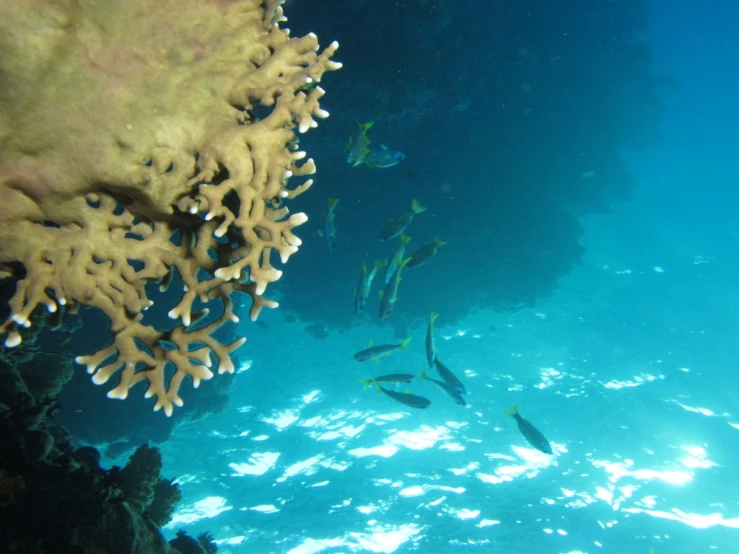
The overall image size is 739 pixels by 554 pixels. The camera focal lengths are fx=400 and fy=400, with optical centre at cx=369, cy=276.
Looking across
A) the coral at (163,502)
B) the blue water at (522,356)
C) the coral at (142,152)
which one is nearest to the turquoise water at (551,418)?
the blue water at (522,356)

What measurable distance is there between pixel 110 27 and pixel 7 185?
3.65 ft

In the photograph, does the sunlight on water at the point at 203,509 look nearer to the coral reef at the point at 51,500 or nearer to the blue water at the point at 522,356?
the blue water at the point at 522,356

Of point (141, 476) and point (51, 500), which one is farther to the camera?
point (141, 476)

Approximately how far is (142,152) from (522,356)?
1805 cm

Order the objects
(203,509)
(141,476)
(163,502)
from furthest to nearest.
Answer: (203,509), (163,502), (141,476)

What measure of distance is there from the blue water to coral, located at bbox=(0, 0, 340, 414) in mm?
9504

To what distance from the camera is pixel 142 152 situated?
99.2 inches

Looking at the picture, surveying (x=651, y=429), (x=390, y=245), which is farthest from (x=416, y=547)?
(x=390, y=245)

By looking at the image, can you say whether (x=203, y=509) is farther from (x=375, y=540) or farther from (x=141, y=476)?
(x=141, y=476)

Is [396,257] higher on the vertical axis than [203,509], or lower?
higher

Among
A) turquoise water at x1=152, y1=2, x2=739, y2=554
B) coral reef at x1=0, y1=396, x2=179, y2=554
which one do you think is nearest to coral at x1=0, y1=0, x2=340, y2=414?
coral reef at x1=0, y1=396, x2=179, y2=554

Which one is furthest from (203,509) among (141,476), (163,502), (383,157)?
(383,157)

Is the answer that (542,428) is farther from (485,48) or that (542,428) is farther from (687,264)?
(485,48)

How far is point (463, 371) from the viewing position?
733 inches
